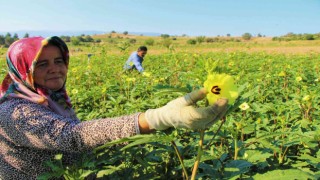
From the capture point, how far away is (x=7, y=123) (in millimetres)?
1517

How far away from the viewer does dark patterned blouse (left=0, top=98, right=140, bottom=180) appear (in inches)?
51.6

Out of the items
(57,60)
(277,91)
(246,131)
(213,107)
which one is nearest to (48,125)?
(57,60)

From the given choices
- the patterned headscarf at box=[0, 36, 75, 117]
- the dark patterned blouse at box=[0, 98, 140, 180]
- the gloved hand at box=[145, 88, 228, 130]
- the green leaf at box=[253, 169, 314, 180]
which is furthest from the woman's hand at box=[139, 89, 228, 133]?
the patterned headscarf at box=[0, 36, 75, 117]

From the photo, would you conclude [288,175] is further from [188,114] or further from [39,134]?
[39,134]

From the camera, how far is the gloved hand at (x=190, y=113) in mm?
1031

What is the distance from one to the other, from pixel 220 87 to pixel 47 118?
746mm

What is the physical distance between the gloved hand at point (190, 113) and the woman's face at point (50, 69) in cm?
75

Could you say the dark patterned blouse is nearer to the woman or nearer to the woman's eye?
the woman

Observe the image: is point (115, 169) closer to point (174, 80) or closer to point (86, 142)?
point (86, 142)

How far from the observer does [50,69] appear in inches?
67.7

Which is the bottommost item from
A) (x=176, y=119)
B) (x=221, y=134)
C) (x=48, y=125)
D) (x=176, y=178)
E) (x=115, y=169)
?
(x=176, y=178)

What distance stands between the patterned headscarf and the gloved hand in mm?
695

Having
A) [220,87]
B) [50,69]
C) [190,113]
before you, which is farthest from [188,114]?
[50,69]

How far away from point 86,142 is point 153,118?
30 centimetres
